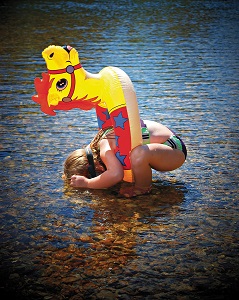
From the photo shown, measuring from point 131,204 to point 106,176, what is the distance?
233 mm

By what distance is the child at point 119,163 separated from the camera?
328 cm

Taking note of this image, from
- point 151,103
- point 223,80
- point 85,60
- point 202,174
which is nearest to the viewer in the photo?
point 202,174

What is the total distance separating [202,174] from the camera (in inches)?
144

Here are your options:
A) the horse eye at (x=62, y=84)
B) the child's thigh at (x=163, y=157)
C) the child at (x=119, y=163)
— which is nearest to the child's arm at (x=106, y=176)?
the child at (x=119, y=163)

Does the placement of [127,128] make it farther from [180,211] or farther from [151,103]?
[151,103]

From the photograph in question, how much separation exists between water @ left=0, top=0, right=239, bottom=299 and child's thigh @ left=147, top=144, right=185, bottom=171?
0.51ft

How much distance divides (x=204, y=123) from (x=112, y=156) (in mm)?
1688

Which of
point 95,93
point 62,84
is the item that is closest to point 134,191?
point 95,93

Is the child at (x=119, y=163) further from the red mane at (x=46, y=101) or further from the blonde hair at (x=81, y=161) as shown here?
the red mane at (x=46, y=101)

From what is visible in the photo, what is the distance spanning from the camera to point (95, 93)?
3402mm

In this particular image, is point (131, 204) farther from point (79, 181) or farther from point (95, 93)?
point (95, 93)

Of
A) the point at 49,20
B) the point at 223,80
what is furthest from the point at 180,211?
the point at 49,20

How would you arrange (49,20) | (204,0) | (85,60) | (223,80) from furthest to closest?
1. (204,0)
2. (49,20)
3. (85,60)
4. (223,80)

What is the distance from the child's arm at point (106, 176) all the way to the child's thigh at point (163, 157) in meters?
0.19
